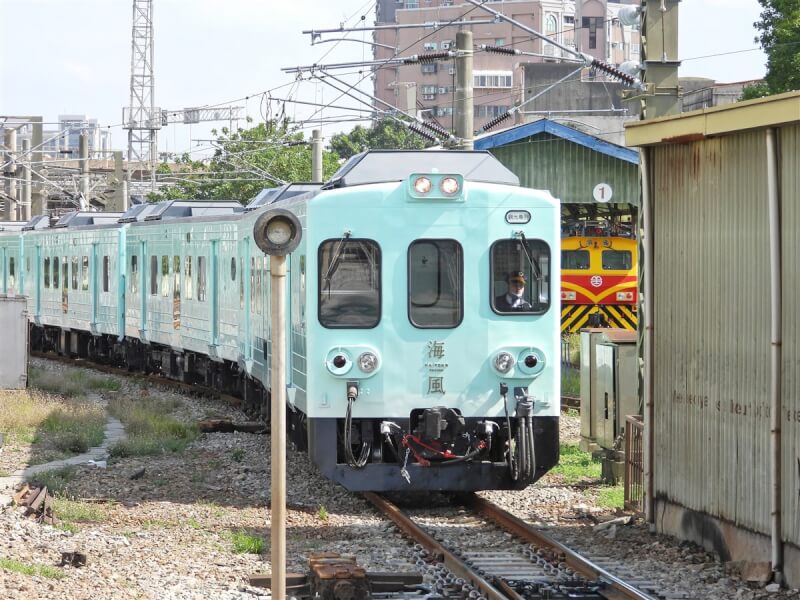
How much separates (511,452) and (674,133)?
3.08 m

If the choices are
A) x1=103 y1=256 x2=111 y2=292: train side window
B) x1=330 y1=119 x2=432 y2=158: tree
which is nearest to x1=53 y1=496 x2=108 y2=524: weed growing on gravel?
x1=103 y1=256 x2=111 y2=292: train side window

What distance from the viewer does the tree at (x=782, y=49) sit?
33375 millimetres

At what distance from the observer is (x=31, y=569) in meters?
8.95

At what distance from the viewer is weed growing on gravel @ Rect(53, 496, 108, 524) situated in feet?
37.6

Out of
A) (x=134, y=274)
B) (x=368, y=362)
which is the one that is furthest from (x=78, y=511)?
(x=134, y=274)

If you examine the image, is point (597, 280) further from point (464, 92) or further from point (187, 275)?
point (464, 92)

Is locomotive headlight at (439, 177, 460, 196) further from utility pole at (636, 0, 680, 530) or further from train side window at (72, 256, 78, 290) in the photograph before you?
train side window at (72, 256, 78, 290)

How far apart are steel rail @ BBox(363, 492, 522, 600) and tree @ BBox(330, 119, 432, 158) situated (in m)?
58.2

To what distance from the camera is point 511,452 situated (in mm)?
11836

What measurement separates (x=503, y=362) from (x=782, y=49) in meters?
23.8

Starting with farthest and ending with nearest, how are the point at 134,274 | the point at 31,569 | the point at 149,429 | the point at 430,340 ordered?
A: the point at 134,274 → the point at 149,429 → the point at 430,340 → the point at 31,569

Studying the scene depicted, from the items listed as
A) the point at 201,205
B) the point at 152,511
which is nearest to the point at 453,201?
the point at 152,511

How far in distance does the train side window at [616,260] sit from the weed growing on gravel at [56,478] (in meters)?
16.5

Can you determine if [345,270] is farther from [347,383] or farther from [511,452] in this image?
[511,452]
